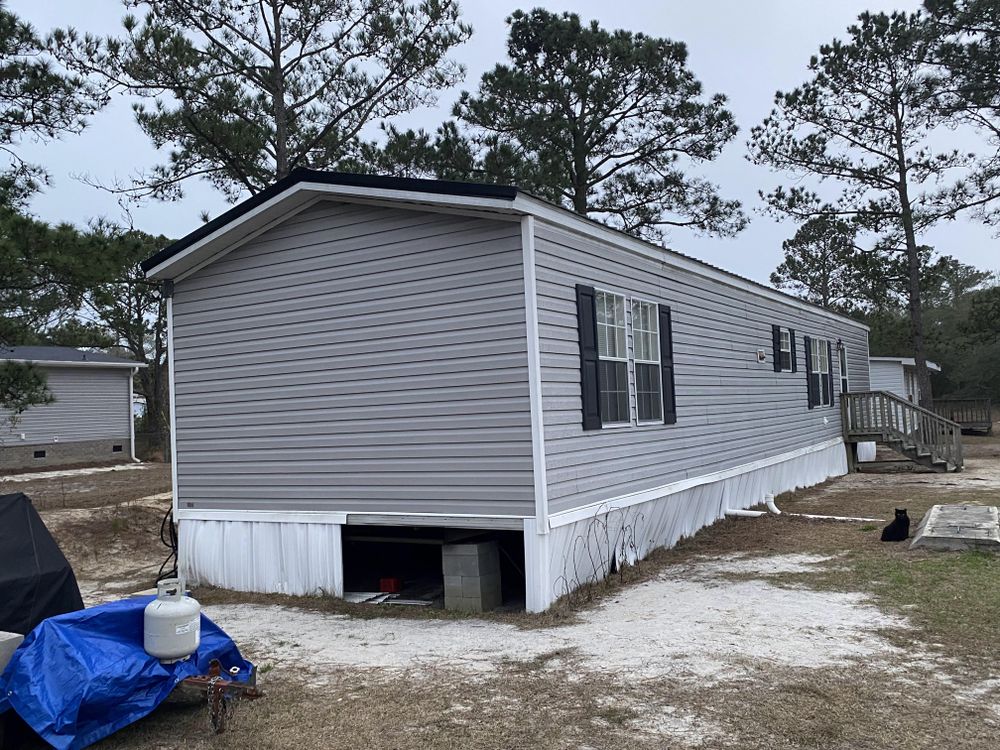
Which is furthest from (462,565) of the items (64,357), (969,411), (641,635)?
(969,411)

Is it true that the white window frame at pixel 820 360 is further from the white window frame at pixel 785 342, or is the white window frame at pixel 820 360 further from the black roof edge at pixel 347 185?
the black roof edge at pixel 347 185

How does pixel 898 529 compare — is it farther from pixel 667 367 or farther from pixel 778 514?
pixel 667 367

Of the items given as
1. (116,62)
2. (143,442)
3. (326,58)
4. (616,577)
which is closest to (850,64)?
(326,58)

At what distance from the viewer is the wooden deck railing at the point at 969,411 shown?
29.4 meters

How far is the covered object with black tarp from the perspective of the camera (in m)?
5.19

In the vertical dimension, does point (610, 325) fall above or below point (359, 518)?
above

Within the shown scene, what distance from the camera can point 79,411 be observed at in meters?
Result: 25.8

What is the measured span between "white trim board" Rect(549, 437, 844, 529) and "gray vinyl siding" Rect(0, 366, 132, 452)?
19.7 meters

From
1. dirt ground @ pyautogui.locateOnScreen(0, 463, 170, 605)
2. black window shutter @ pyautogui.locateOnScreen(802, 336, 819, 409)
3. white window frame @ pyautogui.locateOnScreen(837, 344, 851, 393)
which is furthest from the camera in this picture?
white window frame @ pyautogui.locateOnScreen(837, 344, 851, 393)

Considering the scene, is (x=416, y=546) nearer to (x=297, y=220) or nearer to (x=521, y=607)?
(x=521, y=607)

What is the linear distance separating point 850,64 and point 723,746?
76.1 ft

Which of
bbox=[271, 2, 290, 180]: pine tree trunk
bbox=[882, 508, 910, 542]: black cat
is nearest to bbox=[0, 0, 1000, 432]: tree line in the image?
bbox=[271, 2, 290, 180]: pine tree trunk

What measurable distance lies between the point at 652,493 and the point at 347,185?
14.6ft

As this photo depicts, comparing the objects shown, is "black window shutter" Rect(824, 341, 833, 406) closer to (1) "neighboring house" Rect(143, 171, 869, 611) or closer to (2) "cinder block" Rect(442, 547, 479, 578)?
(1) "neighboring house" Rect(143, 171, 869, 611)
